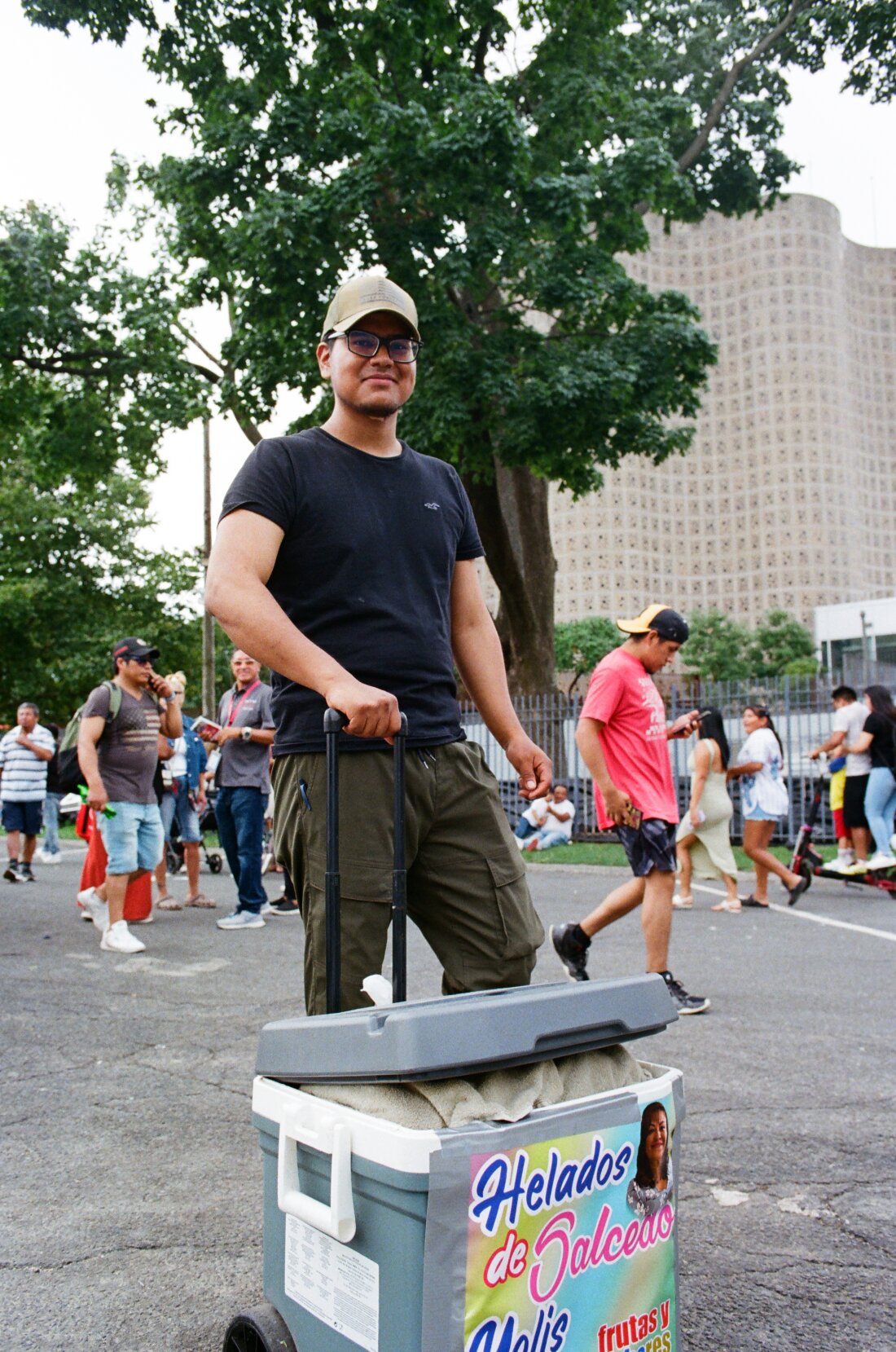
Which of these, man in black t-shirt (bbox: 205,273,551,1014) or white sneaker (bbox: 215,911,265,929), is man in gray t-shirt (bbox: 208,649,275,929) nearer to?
white sneaker (bbox: 215,911,265,929)

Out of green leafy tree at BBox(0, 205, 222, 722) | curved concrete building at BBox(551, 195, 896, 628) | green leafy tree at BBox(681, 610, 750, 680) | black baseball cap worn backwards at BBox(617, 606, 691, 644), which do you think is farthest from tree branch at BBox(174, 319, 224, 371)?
curved concrete building at BBox(551, 195, 896, 628)

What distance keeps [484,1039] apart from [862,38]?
866 inches

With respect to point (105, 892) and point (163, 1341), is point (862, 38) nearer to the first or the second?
point (105, 892)

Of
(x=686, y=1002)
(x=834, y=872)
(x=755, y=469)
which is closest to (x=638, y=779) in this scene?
(x=686, y=1002)

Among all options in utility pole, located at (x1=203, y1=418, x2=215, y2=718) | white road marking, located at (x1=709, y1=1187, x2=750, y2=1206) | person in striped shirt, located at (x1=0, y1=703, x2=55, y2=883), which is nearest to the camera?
white road marking, located at (x1=709, y1=1187, x2=750, y2=1206)

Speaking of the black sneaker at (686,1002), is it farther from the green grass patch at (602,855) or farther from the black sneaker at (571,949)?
the green grass patch at (602,855)

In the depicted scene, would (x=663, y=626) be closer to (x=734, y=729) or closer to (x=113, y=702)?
(x=113, y=702)

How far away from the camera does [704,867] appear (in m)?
10.2

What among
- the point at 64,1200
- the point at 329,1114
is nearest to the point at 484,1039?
the point at 329,1114

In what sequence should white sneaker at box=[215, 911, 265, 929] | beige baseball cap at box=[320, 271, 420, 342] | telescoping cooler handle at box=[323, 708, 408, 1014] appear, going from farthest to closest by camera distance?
white sneaker at box=[215, 911, 265, 929] < beige baseball cap at box=[320, 271, 420, 342] < telescoping cooler handle at box=[323, 708, 408, 1014]

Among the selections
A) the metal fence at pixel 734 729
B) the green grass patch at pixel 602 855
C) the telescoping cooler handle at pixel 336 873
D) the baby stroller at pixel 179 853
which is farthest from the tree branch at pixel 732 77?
the telescoping cooler handle at pixel 336 873

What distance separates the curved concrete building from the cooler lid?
4735 inches

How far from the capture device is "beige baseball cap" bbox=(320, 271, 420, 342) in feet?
8.71

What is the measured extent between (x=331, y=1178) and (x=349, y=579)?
48.0 inches
